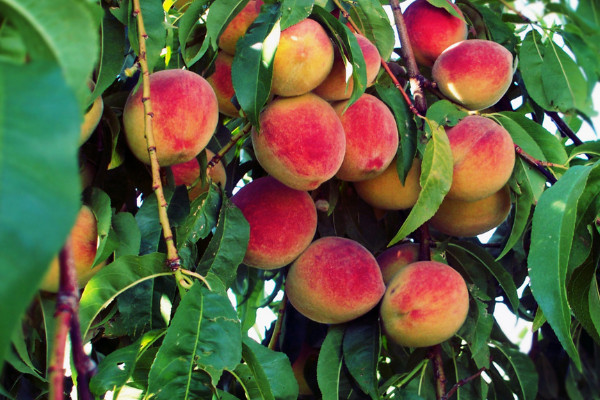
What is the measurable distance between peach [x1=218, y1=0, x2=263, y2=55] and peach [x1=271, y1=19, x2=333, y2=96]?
0.13 metres

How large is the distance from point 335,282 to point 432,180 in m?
0.28

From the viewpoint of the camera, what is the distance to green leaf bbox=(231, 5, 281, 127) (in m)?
1.09

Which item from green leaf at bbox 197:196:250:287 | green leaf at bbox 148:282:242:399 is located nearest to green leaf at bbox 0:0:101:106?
green leaf at bbox 148:282:242:399

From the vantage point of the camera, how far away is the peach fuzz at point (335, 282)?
53.2 inches

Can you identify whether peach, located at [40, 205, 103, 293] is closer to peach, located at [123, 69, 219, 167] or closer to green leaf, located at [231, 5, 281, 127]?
peach, located at [123, 69, 219, 167]

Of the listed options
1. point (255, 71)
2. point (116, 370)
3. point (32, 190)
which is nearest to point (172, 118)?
point (255, 71)

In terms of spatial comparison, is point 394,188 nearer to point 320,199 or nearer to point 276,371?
point 320,199

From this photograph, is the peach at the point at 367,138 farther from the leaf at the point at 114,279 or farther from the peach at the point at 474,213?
the leaf at the point at 114,279

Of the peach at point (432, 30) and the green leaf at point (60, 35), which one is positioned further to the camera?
the peach at point (432, 30)

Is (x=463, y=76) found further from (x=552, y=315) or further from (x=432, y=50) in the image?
(x=552, y=315)

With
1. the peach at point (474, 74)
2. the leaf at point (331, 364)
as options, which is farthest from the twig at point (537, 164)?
the leaf at point (331, 364)

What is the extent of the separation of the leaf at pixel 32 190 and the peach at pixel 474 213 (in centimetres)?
116

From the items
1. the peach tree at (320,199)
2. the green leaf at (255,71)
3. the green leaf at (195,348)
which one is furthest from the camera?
the green leaf at (255,71)

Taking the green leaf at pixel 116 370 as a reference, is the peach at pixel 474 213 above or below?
below
